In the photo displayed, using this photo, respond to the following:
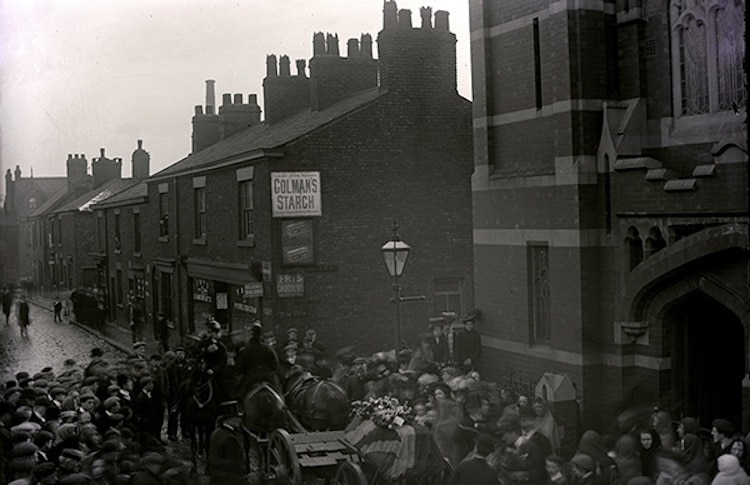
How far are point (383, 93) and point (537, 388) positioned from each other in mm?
3211

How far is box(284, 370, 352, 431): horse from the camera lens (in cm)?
753

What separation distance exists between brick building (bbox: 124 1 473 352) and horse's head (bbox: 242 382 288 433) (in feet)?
1.89

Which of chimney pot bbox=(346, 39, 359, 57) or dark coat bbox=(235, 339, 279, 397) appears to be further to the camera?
chimney pot bbox=(346, 39, 359, 57)

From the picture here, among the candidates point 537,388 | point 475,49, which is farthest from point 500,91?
point 537,388

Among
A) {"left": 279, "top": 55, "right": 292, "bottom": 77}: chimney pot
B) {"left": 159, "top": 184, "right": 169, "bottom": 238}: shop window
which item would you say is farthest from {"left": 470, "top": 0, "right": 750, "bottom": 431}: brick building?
{"left": 159, "top": 184, "right": 169, "bottom": 238}: shop window

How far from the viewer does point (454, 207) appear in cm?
860

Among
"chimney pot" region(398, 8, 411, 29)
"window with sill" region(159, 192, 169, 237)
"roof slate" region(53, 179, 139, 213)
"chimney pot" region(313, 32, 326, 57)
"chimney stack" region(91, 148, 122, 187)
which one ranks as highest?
"chimney pot" region(398, 8, 411, 29)

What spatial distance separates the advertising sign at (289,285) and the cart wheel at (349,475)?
1608 millimetres

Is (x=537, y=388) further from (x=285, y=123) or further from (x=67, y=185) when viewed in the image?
(x=67, y=185)

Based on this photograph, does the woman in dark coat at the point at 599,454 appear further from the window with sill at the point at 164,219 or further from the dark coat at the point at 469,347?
the window with sill at the point at 164,219

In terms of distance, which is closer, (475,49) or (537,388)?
(537,388)

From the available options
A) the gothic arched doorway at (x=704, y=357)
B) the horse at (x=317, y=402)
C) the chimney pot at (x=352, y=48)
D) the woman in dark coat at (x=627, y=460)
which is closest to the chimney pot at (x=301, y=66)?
the chimney pot at (x=352, y=48)

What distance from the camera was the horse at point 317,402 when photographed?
24.7 ft

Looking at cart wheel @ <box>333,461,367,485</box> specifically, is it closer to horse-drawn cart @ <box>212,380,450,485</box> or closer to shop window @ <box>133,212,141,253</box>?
horse-drawn cart @ <box>212,380,450,485</box>
